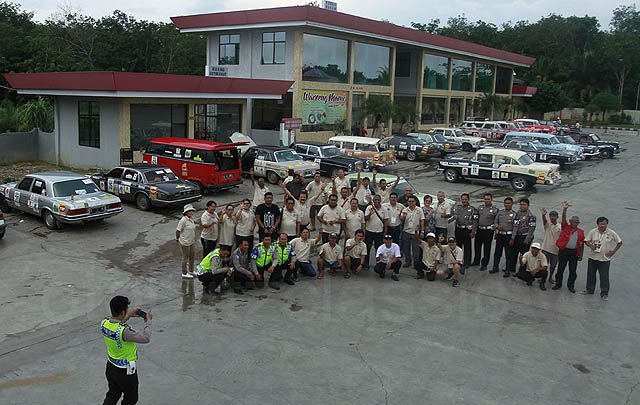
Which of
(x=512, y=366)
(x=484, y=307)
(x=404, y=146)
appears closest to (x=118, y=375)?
(x=512, y=366)

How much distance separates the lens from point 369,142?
1057 inches

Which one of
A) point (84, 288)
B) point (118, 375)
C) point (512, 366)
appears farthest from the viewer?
point (84, 288)

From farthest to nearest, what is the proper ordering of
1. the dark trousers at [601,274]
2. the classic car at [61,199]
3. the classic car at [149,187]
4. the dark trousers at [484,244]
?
the classic car at [149,187]
the classic car at [61,199]
the dark trousers at [484,244]
the dark trousers at [601,274]

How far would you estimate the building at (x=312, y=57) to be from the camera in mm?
33469

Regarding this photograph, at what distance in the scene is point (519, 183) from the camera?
75.2ft

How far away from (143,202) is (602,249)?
12742 mm

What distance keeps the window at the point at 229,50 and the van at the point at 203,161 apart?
17.4m

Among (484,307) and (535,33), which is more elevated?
(535,33)

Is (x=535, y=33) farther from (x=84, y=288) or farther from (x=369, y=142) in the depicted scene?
(x=84, y=288)

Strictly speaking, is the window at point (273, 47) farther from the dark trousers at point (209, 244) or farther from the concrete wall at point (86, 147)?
the dark trousers at point (209, 244)

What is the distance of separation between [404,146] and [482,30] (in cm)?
6302

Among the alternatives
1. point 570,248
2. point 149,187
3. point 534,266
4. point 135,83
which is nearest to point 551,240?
point 570,248

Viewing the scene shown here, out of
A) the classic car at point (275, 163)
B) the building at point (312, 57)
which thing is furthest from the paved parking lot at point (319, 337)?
the building at point (312, 57)

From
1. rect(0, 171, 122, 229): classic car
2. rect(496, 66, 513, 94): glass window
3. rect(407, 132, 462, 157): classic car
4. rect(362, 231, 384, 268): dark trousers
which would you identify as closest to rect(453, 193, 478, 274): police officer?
rect(362, 231, 384, 268): dark trousers
